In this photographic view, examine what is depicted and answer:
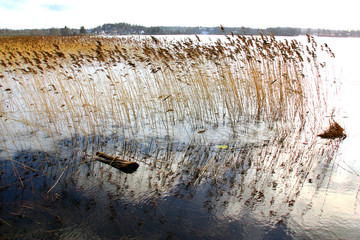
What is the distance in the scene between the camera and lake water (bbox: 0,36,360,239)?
90.8 inches

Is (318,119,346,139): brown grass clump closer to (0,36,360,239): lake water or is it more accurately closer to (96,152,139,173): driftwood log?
(0,36,360,239): lake water

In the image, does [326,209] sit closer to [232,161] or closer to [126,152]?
[232,161]

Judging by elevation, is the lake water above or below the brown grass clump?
below

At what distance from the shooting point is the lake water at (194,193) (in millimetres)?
2307

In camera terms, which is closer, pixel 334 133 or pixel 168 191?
pixel 168 191

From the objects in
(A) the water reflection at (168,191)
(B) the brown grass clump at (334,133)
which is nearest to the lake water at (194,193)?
(A) the water reflection at (168,191)

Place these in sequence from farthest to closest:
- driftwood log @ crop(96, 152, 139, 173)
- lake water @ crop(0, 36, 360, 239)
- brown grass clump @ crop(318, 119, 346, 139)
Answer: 1. brown grass clump @ crop(318, 119, 346, 139)
2. driftwood log @ crop(96, 152, 139, 173)
3. lake water @ crop(0, 36, 360, 239)

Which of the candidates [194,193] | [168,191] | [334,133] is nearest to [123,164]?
[168,191]

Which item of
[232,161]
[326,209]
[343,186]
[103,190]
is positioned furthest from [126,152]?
[343,186]

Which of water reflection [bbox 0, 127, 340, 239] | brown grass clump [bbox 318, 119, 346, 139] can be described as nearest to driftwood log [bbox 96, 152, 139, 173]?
water reflection [bbox 0, 127, 340, 239]

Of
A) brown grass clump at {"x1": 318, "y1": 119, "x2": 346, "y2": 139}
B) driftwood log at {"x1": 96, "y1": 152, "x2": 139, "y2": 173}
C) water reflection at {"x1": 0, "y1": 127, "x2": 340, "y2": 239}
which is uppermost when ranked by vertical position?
brown grass clump at {"x1": 318, "y1": 119, "x2": 346, "y2": 139}

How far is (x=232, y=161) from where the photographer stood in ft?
11.9

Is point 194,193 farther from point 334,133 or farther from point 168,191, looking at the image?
point 334,133

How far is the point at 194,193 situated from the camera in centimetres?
285
